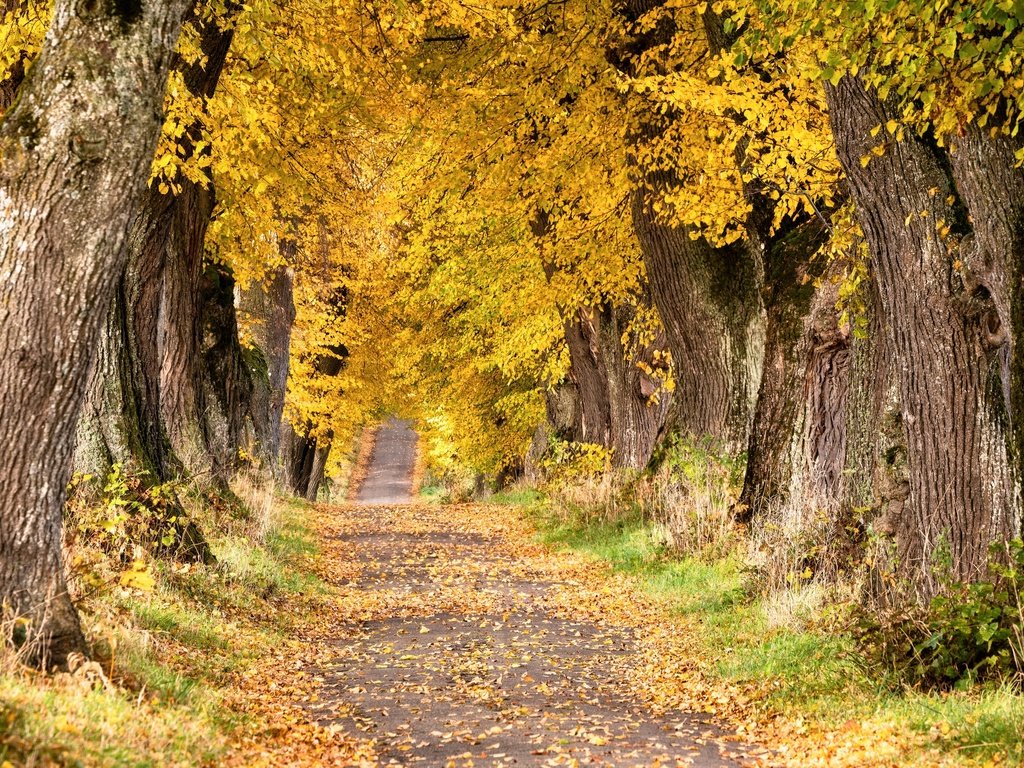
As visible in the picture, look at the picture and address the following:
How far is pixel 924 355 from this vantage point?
7219mm

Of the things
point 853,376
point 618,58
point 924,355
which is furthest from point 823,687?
point 618,58

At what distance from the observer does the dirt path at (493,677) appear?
6.30 meters

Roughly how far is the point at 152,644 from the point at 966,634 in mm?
4884

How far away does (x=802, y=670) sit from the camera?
7363 mm

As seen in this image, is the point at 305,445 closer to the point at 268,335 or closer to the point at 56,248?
the point at 268,335

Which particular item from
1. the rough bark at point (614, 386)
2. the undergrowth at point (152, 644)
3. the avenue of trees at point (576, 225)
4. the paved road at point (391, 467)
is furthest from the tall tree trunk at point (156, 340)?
the paved road at point (391, 467)

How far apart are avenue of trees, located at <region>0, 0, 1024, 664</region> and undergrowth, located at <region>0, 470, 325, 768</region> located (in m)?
0.40

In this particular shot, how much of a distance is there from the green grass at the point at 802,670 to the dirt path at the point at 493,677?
0.61 meters

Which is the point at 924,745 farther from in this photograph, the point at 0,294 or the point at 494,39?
the point at 494,39

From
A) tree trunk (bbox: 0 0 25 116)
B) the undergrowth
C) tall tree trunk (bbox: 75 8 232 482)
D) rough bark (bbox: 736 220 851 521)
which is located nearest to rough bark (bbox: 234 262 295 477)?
tall tree trunk (bbox: 75 8 232 482)

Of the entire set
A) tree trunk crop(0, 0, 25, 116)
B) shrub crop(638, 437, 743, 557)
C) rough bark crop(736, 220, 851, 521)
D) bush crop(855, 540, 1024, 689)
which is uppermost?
tree trunk crop(0, 0, 25, 116)

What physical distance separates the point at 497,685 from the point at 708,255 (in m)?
6.78

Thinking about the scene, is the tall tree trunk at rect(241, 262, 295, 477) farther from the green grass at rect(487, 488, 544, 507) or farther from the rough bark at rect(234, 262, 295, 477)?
the green grass at rect(487, 488, 544, 507)

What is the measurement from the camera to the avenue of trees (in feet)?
18.7
